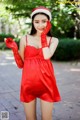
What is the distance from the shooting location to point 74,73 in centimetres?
823

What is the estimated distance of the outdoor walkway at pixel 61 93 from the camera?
14.3ft

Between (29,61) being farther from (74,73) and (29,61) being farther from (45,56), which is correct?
(74,73)

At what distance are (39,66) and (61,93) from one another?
3149 millimetres

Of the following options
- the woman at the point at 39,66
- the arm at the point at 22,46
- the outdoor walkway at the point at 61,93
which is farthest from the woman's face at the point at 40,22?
the outdoor walkway at the point at 61,93

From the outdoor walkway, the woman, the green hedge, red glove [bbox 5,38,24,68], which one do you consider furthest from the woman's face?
the green hedge

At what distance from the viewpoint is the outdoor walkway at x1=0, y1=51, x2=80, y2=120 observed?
437cm

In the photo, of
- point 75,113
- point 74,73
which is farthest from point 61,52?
point 75,113

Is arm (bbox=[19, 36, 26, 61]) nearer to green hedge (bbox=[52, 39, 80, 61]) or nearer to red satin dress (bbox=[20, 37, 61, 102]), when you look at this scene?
red satin dress (bbox=[20, 37, 61, 102])

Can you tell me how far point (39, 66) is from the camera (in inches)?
106

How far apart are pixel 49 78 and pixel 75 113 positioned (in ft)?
6.18

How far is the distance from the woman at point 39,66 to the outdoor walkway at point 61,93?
4.82ft


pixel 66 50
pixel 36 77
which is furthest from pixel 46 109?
pixel 66 50

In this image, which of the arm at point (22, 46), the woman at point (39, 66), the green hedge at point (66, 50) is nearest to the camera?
the woman at point (39, 66)

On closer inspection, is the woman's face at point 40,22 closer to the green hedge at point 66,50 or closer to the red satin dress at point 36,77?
the red satin dress at point 36,77
